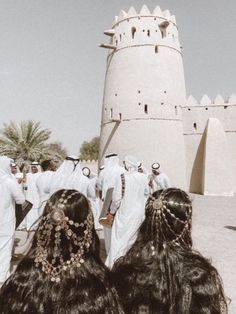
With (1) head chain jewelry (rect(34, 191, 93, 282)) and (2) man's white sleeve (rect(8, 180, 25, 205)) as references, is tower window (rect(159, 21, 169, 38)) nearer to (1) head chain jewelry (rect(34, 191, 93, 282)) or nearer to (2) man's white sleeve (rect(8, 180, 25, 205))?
(2) man's white sleeve (rect(8, 180, 25, 205))

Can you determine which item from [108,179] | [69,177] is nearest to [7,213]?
[69,177]

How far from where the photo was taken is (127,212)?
16.7 ft

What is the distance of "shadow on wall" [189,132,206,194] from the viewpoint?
19953 mm

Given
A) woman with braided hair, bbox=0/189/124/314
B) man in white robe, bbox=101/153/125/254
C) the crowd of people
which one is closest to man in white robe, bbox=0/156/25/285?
man in white robe, bbox=101/153/125/254

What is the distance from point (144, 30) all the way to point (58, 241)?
65.6 feet

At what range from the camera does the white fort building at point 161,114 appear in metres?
19.2

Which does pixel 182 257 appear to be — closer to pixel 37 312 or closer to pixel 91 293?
pixel 91 293

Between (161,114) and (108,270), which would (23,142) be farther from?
(108,270)

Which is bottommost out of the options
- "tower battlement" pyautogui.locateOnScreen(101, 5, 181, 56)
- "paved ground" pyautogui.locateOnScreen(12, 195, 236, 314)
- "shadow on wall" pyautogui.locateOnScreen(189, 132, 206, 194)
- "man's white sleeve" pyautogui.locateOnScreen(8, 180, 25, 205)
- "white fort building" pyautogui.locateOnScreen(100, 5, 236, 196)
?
"paved ground" pyautogui.locateOnScreen(12, 195, 236, 314)

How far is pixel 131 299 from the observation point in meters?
1.70

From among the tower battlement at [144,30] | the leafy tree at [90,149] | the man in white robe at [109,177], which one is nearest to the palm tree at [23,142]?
the tower battlement at [144,30]

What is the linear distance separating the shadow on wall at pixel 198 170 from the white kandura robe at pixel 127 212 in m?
15.3

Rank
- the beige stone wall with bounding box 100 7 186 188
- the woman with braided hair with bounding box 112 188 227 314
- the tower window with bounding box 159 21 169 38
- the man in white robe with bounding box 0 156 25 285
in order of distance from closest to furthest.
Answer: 1. the woman with braided hair with bounding box 112 188 227 314
2. the man in white robe with bounding box 0 156 25 285
3. the beige stone wall with bounding box 100 7 186 188
4. the tower window with bounding box 159 21 169 38

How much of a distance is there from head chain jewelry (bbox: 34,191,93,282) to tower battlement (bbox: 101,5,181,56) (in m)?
19.4
